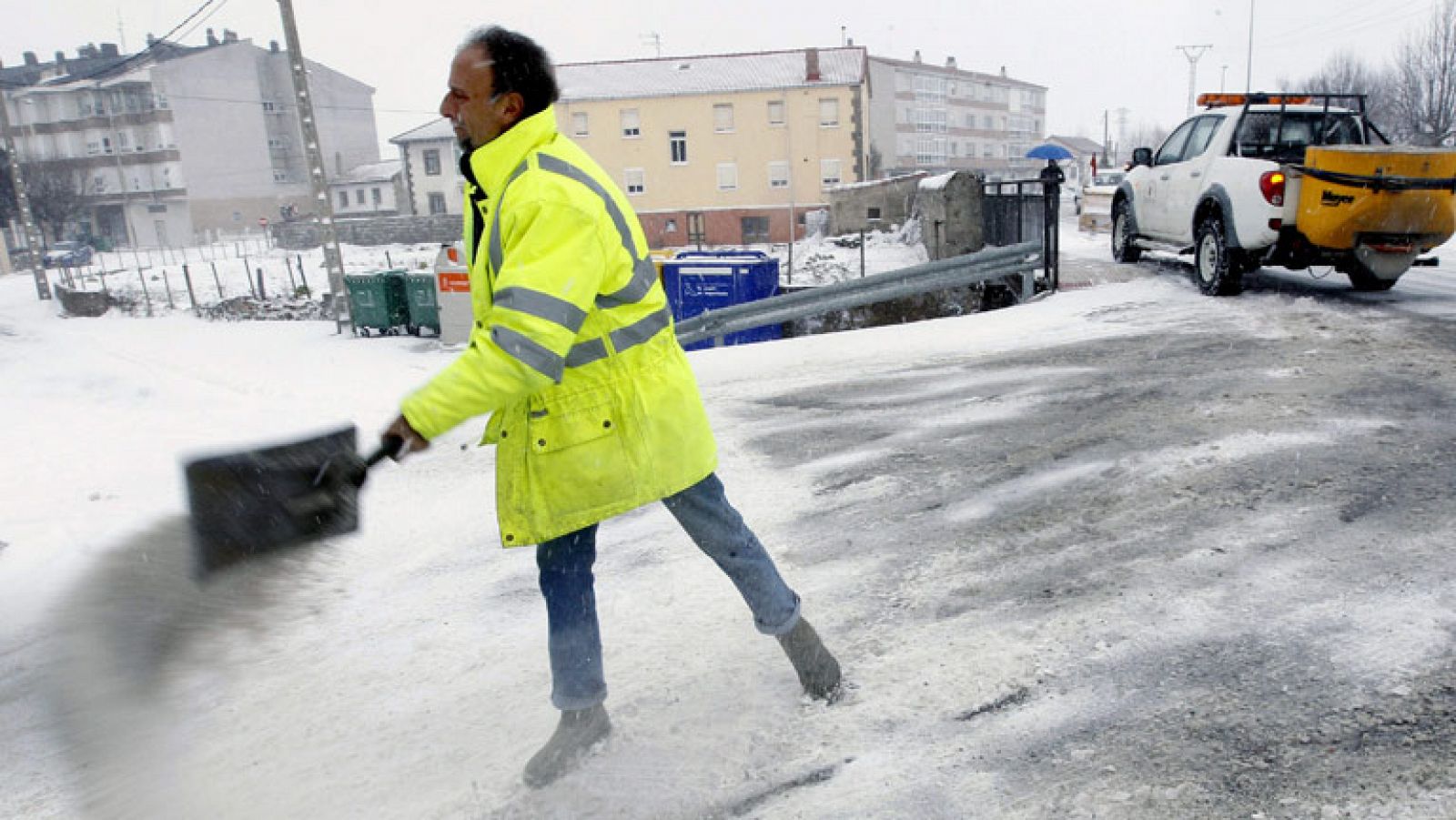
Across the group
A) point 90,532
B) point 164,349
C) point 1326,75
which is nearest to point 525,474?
point 90,532

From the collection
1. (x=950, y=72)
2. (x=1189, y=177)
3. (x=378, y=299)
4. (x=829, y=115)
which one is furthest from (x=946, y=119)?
(x=1189, y=177)

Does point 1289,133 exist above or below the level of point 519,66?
below

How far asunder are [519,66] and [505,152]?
23 cm

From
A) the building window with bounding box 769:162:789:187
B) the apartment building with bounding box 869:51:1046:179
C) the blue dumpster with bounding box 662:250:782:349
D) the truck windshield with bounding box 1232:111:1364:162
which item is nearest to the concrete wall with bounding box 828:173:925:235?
the building window with bounding box 769:162:789:187

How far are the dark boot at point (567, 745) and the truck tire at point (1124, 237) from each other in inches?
423

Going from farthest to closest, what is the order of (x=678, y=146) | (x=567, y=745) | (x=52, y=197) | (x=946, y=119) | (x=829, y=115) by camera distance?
(x=946, y=119)
(x=52, y=197)
(x=678, y=146)
(x=829, y=115)
(x=567, y=745)

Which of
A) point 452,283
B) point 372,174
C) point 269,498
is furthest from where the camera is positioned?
point 372,174

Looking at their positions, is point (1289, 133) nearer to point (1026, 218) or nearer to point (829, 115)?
point (1026, 218)

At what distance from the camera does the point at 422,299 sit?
56.9 feet

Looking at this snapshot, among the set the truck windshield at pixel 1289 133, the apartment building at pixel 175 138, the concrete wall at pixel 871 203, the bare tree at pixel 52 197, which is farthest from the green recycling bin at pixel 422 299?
the apartment building at pixel 175 138

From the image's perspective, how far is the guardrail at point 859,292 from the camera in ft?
31.6

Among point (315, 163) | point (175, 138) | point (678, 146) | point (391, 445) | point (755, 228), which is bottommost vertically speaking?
point (755, 228)

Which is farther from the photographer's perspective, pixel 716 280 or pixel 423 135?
pixel 423 135

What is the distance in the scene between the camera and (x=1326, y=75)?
4959cm
